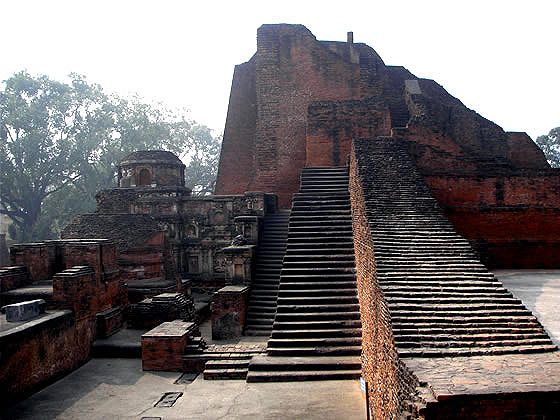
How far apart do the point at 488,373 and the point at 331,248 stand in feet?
16.1

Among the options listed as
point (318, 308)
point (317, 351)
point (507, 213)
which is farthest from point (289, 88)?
point (317, 351)

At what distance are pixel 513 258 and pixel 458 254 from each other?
3.67 meters

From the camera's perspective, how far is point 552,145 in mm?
25719

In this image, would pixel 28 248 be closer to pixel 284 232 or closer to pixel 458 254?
pixel 284 232

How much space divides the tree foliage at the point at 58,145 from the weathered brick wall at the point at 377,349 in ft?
71.8

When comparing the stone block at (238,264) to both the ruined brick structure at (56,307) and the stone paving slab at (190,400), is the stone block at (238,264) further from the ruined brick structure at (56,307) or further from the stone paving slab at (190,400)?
the stone paving slab at (190,400)

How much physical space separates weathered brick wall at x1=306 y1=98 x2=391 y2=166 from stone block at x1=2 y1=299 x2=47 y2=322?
7.19 meters

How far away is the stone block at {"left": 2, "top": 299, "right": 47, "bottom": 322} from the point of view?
6.62m

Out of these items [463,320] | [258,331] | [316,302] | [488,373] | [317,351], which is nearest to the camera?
[488,373]

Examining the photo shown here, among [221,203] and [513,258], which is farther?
[221,203]

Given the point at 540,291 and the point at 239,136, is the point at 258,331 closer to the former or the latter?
the point at 540,291

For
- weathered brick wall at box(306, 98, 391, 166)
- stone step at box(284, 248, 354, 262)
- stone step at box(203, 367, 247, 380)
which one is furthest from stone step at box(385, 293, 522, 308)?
weathered brick wall at box(306, 98, 391, 166)

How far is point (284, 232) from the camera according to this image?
1112 centimetres

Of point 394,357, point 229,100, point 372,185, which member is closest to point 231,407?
point 394,357
